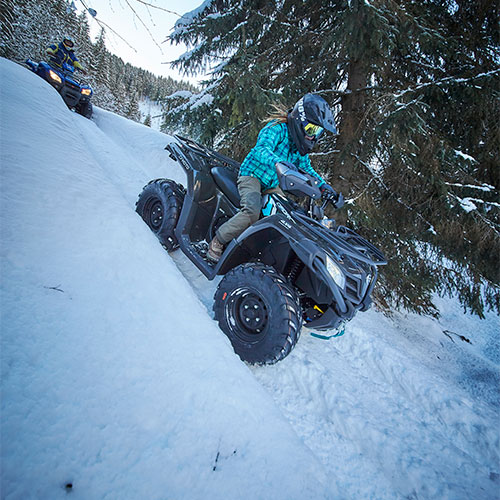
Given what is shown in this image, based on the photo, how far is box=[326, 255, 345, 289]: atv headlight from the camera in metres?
1.91

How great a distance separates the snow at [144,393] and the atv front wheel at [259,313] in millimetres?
316

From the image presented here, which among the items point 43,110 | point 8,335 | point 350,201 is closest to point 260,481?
point 8,335

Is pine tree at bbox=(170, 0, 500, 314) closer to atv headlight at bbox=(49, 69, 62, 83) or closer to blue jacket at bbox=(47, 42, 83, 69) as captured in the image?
atv headlight at bbox=(49, 69, 62, 83)

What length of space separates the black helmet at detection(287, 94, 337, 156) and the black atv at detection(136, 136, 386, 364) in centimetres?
51

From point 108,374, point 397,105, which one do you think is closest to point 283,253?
point 108,374

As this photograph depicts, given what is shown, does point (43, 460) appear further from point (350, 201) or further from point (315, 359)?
point (350, 201)

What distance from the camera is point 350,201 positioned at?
4520 millimetres

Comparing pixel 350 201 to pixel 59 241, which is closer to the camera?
pixel 59 241

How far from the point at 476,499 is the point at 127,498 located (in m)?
2.29

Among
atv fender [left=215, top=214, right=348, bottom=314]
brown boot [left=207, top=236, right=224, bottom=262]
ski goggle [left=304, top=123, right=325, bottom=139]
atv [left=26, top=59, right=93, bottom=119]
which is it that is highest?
ski goggle [left=304, top=123, right=325, bottom=139]

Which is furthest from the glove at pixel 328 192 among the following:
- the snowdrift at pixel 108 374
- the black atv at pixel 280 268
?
the snowdrift at pixel 108 374

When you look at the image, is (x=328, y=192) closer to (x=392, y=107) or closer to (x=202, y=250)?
(x=202, y=250)

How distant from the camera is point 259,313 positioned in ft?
7.37

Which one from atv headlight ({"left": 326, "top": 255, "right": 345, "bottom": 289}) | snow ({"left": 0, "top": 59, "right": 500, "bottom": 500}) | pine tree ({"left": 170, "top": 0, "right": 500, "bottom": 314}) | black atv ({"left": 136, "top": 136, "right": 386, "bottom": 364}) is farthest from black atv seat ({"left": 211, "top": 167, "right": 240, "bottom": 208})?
pine tree ({"left": 170, "top": 0, "right": 500, "bottom": 314})
